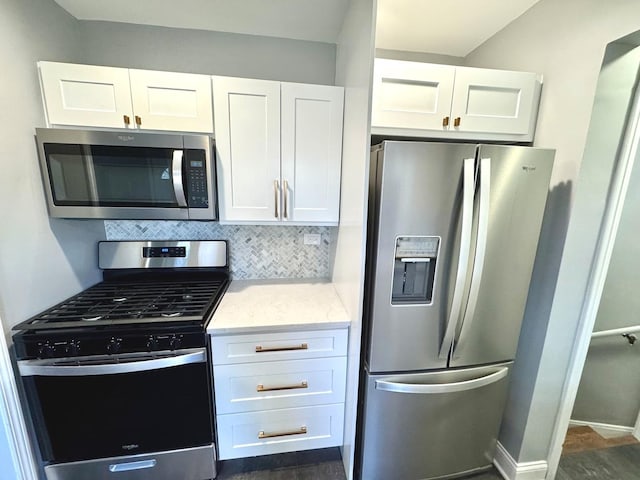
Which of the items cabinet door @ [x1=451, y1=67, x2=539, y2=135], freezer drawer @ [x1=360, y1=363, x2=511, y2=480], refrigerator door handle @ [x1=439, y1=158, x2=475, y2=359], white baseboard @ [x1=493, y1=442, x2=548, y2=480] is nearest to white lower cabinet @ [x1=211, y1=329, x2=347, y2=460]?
freezer drawer @ [x1=360, y1=363, x2=511, y2=480]

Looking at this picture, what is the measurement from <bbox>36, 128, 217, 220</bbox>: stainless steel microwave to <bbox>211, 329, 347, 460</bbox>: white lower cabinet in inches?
31.0

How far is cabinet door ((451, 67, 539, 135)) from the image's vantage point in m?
1.36

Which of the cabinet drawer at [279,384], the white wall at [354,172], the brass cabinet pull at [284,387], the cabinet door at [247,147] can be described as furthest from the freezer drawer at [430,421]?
the cabinet door at [247,147]

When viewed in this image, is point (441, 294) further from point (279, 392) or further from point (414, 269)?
point (279, 392)

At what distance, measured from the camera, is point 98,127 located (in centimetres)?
136

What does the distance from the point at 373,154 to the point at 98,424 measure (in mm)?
1837

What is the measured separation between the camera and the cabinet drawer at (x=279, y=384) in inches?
52.4

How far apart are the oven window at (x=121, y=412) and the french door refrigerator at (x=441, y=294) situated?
0.88 metres

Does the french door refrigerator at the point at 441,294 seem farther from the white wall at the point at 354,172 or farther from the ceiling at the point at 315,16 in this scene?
the ceiling at the point at 315,16

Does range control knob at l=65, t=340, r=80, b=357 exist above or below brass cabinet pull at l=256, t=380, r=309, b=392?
above

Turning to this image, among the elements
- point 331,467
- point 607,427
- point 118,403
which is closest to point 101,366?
point 118,403

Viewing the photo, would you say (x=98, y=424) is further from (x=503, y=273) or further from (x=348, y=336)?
(x=503, y=273)

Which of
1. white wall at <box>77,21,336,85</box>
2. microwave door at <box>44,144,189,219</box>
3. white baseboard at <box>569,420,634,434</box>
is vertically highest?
white wall at <box>77,21,336,85</box>

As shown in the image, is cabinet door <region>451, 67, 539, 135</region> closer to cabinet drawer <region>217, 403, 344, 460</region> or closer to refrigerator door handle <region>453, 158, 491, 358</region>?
refrigerator door handle <region>453, 158, 491, 358</region>
